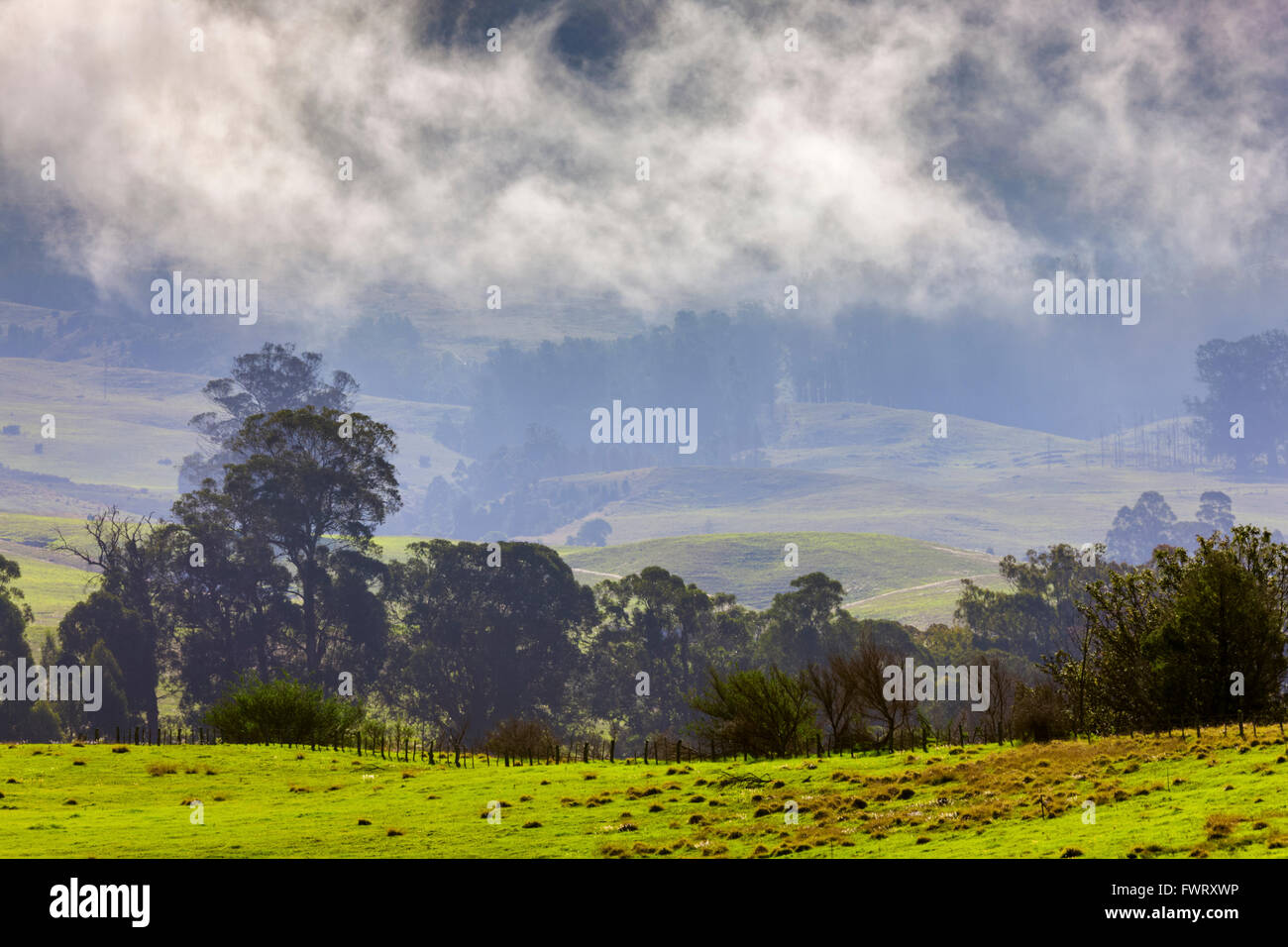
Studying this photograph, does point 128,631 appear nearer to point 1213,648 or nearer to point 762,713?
point 762,713

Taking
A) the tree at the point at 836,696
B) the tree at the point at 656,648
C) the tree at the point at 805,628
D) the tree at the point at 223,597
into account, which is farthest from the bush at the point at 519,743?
the tree at the point at 223,597

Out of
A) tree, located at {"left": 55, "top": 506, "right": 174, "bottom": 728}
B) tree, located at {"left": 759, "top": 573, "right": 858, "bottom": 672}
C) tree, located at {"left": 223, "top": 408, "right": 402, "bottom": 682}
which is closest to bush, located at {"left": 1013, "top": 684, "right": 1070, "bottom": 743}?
tree, located at {"left": 759, "top": 573, "right": 858, "bottom": 672}

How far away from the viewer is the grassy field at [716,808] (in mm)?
27391

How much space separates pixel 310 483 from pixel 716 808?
422 feet

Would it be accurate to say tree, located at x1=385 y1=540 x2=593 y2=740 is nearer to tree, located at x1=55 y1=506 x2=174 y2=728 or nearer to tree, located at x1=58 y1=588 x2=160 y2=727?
tree, located at x1=55 y1=506 x2=174 y2=728

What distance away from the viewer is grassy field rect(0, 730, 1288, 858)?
2739 cm

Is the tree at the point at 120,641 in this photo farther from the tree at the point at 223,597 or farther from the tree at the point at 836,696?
the tree at the point at 836,696

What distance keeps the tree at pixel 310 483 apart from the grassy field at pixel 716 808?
109m

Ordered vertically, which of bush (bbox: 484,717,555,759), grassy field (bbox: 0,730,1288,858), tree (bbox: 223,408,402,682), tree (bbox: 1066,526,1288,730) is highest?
tree (bbox: 223,408,402,682)

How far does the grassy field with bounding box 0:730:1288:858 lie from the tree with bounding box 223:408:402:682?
10867 centimetres

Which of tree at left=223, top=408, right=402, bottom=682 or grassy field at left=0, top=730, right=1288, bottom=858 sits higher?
tree at left=223, top=408, right=402, bottom=682
